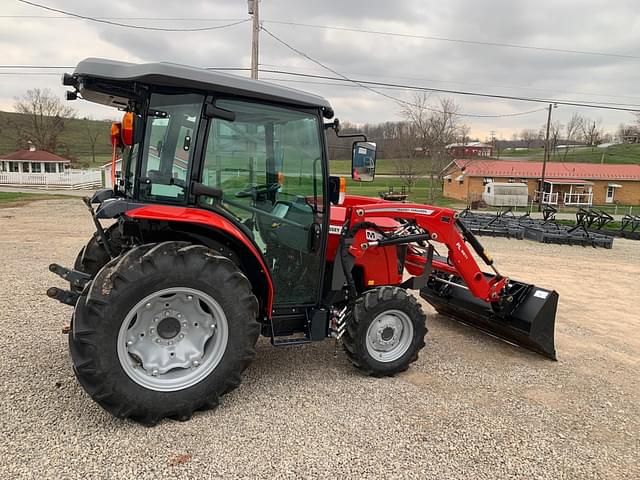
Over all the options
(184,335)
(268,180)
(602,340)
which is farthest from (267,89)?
(602,340)

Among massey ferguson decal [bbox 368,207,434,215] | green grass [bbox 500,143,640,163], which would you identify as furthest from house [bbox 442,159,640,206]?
massey ferguson decal [bbox 368,207,434,215]

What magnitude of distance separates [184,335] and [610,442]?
311 centimetres

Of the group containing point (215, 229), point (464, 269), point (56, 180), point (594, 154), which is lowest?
point (56, 180)

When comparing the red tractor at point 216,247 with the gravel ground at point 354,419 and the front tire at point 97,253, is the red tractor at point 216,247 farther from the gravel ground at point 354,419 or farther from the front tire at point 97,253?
the gravel ground at point 354,419

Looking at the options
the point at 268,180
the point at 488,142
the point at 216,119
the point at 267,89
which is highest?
the point at 488,142

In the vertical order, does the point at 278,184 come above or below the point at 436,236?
above

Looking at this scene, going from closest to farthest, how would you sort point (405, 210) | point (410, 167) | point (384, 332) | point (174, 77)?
point (174, 77) < point (384, 332) < point (405, 210) < point (410, 167)

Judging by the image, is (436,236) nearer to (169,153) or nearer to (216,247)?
(216,247)

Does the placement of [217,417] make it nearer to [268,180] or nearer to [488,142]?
[268,180]

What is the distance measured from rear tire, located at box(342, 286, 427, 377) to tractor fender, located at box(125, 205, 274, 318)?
78 cm

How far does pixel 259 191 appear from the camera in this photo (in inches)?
148

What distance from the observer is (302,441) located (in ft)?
10.4

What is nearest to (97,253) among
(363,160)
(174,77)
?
(174,77)

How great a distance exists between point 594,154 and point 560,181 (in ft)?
137
